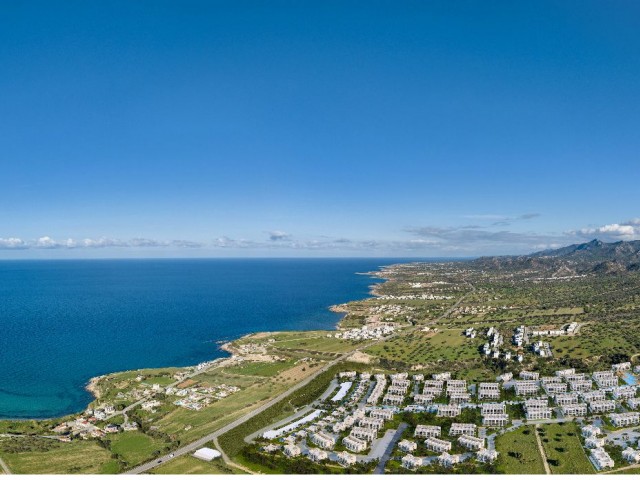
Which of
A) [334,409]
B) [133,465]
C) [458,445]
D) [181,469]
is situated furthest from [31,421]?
[458,445]

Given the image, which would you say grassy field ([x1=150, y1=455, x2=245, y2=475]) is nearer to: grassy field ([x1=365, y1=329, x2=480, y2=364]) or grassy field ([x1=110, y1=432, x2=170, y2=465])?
grassy field ([x1=110, y1=432, x2=170, y2=465])

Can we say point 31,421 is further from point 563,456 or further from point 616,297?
point 616,297

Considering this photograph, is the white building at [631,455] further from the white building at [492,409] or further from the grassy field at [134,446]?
the grassy field at [134,446]

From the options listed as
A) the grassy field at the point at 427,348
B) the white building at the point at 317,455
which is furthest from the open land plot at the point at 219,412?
the grassy field at the point at 427,348

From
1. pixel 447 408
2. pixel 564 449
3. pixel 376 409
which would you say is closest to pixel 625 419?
pixel 564 449

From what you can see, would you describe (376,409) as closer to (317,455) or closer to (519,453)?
(317,455)

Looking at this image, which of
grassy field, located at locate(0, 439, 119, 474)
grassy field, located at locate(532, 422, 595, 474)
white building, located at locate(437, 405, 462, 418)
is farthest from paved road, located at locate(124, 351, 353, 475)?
grassy field, located at locate(532, 422, 595, 474)
